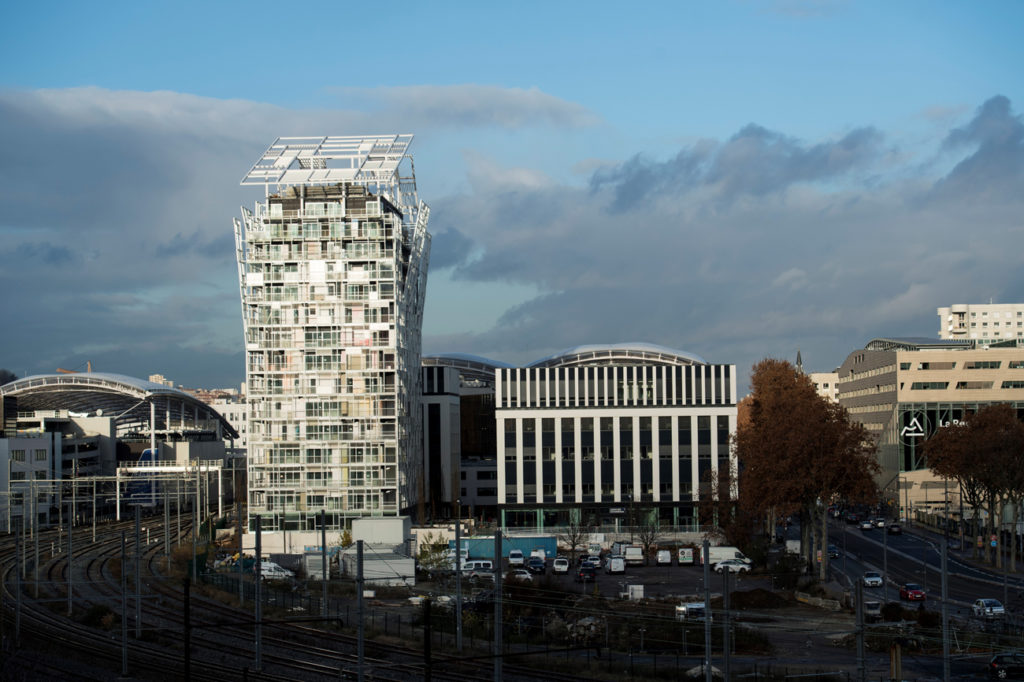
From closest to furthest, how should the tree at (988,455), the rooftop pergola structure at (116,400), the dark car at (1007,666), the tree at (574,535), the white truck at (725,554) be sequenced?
the dark car at (1007,666), the tree at (988,455), the white truck at (725,554), the tree at (574,535), the rooftop pergola structure at (116,400)

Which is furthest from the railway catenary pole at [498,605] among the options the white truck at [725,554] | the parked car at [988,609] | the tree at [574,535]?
the tree at [574,535]

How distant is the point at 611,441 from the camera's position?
81.9 m

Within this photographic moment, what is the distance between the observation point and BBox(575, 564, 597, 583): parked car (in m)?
57.5

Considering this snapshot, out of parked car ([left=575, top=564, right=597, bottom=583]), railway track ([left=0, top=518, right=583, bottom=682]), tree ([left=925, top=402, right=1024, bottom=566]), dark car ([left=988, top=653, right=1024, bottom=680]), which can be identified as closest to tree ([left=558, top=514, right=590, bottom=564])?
parked car ([left=575, top=564, right=597, bottom=583])

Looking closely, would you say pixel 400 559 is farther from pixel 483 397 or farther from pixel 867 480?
pixel 483 397

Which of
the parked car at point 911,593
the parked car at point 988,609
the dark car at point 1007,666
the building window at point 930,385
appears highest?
the building window at point 930,385

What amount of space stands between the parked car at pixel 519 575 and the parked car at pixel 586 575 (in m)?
2.97

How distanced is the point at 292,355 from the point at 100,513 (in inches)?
1458

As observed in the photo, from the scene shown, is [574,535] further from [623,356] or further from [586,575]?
[623,356]

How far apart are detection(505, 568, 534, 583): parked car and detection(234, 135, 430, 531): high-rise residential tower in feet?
68.2

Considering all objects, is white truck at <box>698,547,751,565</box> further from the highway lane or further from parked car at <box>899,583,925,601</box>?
parked car at <box>899,583,925,601</box>

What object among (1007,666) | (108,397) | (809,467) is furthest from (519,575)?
(108,397)

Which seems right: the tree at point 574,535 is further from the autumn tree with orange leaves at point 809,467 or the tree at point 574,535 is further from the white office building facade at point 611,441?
the autumn tree with orange leaves at point 809,467

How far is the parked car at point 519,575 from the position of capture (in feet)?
171
